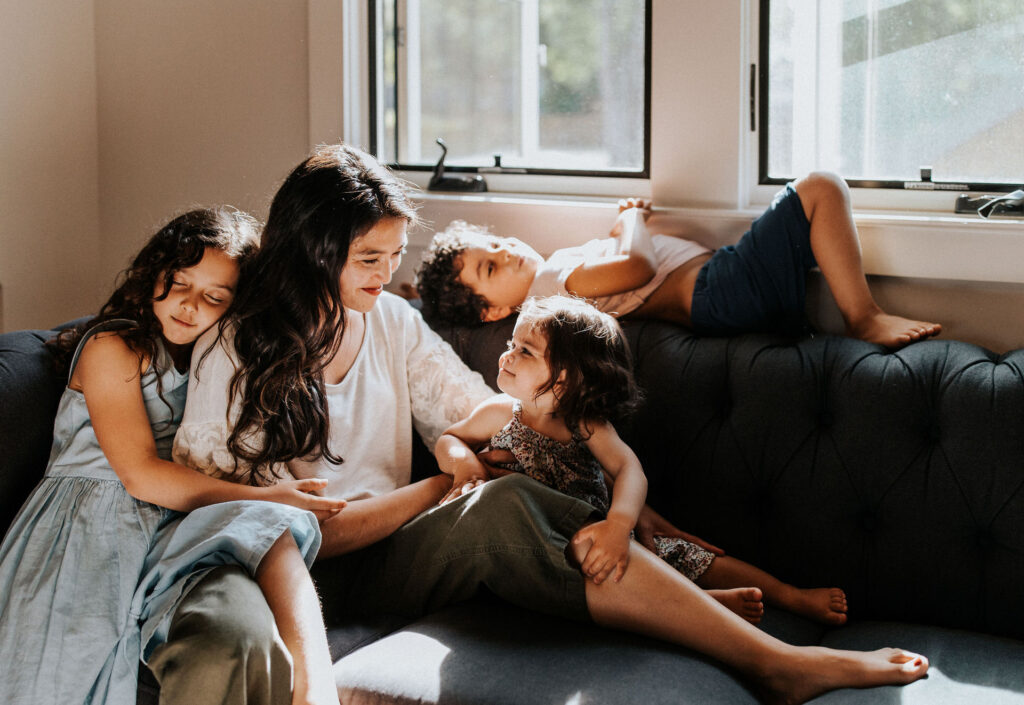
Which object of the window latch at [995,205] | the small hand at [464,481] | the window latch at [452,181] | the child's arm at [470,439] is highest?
the window latch at [452,181]

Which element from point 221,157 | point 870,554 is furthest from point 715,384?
point 221,157

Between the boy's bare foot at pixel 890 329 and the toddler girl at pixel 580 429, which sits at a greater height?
the boy's bare foot at pixel 890 329

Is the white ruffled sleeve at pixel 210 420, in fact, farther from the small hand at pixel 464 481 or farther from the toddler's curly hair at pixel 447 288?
the toddler's curly hair at pixel 447 288

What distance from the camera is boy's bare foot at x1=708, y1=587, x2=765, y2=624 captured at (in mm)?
1559

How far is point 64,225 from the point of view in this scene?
113 inches

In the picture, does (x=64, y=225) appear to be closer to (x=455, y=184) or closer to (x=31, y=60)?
(x=31, y=60)

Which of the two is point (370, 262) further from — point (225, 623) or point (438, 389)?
point (225, 623)

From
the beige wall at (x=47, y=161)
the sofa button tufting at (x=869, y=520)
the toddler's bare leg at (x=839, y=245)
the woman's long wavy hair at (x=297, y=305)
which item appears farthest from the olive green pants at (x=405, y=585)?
the beige wall at (x=47, y=161)

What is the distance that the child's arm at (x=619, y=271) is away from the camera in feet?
6.61

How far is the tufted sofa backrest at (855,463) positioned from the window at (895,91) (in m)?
0.55

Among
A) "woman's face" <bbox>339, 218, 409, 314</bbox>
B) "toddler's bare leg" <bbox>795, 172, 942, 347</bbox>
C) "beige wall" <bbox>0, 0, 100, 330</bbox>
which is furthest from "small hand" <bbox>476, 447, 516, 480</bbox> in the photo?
"beige wall" <bbox>0, 0, 100, 330</bbox>

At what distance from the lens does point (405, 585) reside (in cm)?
164

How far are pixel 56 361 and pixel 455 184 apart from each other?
1.18 metres

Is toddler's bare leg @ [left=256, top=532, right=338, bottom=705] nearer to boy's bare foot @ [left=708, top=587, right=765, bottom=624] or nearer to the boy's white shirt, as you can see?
boy's bare foot @ [left=708, top=587, right=765, bottom=624]
